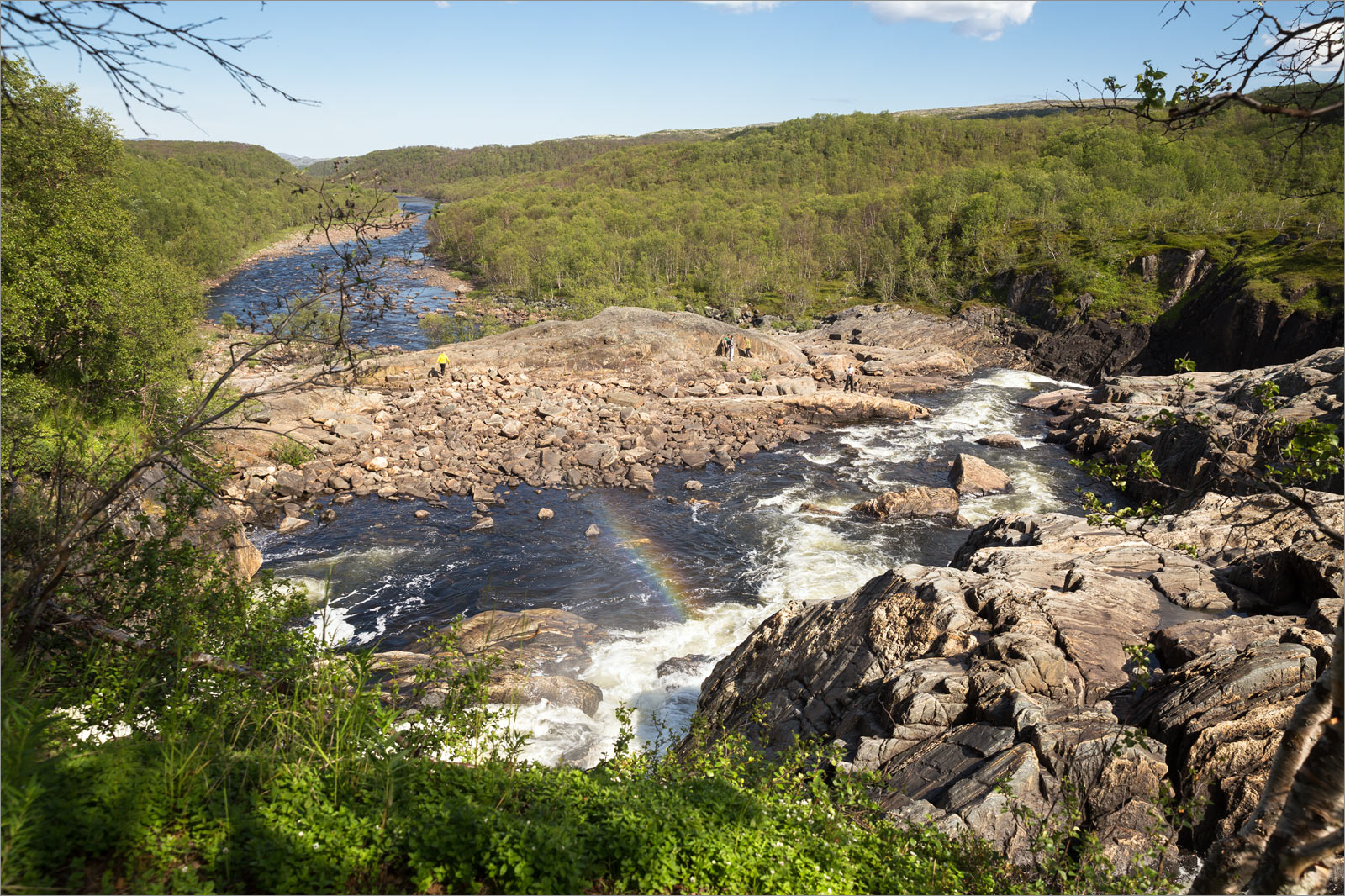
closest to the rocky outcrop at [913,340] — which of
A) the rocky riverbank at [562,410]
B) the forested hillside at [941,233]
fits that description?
the rocky riverbank at [562,410]

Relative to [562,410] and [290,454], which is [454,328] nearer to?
[562,410]

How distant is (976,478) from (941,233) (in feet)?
234

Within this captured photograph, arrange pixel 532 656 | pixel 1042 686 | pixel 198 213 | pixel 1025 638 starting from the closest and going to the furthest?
pixel 1042 686
pixel 1025 638
pixel 532 656
pixel 198 213

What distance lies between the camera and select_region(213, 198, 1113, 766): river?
17.3m

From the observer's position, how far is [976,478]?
98.7 feet

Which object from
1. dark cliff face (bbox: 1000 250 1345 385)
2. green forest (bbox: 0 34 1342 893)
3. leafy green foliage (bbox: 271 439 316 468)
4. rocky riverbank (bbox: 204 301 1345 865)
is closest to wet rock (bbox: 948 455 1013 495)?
rocky riverbank (bbox: 204 301 1345 865)

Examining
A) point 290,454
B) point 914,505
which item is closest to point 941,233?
point 914,505

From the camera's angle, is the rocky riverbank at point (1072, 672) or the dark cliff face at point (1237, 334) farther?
the dark cliff face at point (1237, 334)

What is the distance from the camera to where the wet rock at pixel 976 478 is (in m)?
29.7

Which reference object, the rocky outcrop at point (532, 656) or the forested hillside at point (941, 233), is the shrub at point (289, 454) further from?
the forested hillside at point (941, 233)

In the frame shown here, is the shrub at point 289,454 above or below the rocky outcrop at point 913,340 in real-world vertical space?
below

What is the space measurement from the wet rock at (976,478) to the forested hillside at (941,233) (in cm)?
3004

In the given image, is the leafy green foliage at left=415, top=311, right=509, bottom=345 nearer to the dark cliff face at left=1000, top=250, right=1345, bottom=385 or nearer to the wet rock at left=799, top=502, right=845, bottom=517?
the wet rock at left=799, top=502, right=845, bottom=517

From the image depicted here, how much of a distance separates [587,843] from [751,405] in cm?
3569
